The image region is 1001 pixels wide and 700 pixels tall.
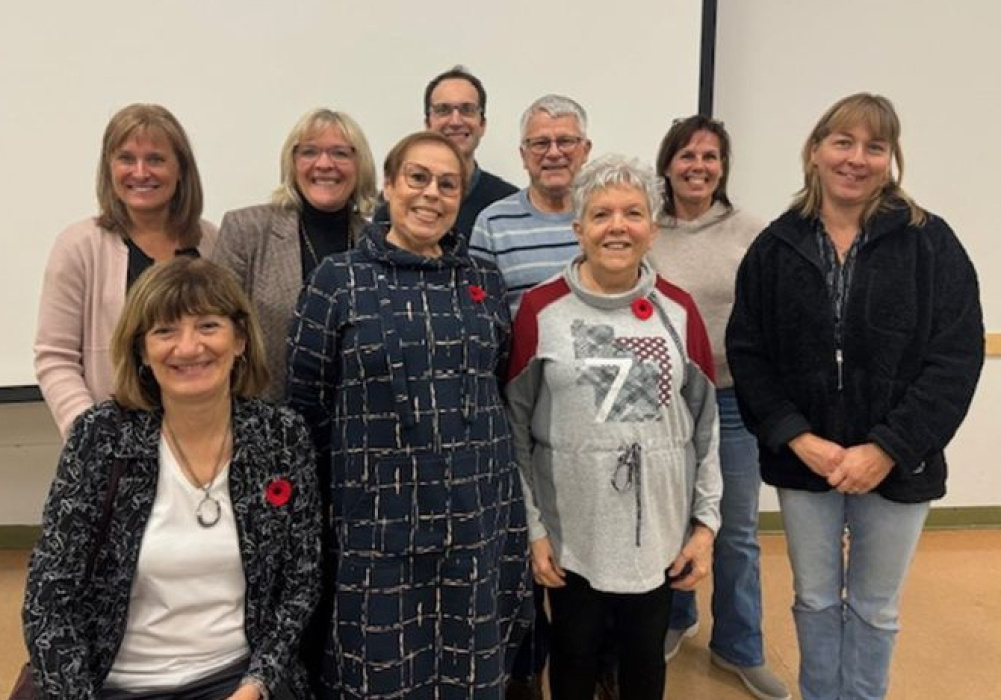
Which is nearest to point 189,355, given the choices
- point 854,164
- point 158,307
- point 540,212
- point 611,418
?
point 158,307

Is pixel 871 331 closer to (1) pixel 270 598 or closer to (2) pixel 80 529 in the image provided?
(1) pixel 270 598

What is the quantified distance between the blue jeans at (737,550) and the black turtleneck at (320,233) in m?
1.13

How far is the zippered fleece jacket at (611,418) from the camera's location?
154 centimetres

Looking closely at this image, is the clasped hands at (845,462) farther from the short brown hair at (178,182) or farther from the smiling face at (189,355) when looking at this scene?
the short brown hair at (178,182)

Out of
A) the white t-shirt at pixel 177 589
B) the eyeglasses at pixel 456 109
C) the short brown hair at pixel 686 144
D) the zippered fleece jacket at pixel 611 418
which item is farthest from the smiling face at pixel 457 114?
the white t-shirt at pixel 177 589

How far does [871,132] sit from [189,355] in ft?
4.73

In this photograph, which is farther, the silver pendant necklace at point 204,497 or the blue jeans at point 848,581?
the blue jeans at point 848,581

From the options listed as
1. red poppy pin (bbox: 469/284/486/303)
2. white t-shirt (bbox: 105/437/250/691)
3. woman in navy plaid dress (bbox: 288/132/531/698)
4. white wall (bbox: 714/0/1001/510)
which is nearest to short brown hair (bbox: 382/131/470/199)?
woman in navy plaid dress (bbox: 288/132/531/698)

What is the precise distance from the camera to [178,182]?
1730 mm

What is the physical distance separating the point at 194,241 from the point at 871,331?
154cm

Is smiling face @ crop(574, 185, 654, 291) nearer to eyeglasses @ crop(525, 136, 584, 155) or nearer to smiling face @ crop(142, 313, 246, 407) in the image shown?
eyeglasses @ crop(525, 136, 584, 155)

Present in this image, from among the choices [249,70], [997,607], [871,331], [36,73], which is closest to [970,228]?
[997,607]

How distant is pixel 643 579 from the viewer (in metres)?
1.58

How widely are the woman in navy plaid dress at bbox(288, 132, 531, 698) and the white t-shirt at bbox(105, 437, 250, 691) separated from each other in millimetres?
212
